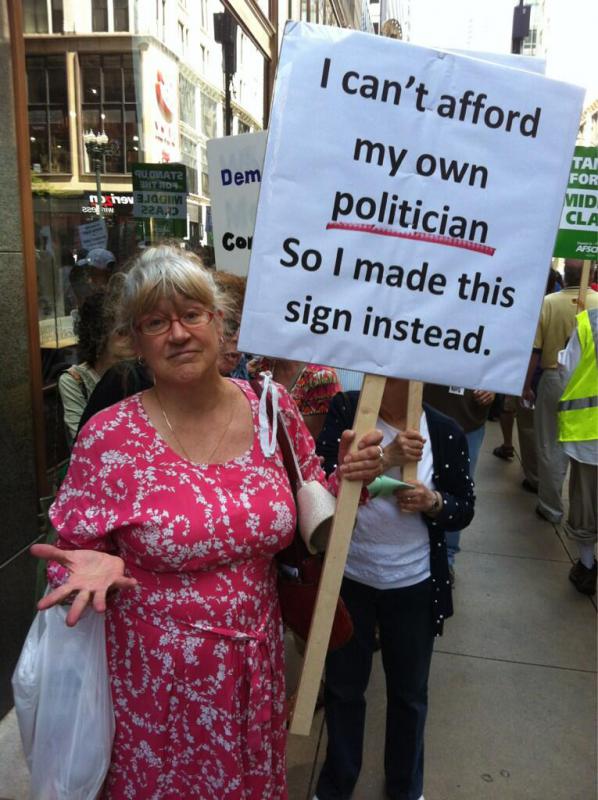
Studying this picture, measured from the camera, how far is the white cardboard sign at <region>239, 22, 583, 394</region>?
166cm

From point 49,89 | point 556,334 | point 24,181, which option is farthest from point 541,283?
point 556,334

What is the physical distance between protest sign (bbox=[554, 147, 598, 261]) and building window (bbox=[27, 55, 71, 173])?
3.70 metres

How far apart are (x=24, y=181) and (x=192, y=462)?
2326 mm

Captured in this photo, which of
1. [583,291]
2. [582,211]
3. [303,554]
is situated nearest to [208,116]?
[582,211]

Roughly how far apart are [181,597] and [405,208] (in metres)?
1.13

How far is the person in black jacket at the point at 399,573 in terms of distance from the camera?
2.35 metres

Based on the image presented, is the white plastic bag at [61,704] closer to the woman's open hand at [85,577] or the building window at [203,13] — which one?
the woman's open hand at [85,577]

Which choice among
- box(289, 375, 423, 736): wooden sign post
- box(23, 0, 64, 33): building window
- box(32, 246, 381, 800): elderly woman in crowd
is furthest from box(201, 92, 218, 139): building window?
box(289, 375, 423, 736): wooden sign post

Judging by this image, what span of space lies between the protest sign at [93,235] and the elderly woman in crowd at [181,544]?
307 cm

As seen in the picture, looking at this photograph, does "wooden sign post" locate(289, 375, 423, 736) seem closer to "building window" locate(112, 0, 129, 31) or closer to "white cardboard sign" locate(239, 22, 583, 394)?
"white cardboard sign" locate(239, 22, 583, 394)

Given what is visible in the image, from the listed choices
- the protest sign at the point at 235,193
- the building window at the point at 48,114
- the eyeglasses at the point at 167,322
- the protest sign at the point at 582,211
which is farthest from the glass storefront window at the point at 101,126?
the protest sign at the point at 582,211

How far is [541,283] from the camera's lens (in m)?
1.80

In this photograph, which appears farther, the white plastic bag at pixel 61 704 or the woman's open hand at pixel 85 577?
the white plastic bag at pixel 61 704

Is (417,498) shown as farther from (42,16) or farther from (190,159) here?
(190,159)
